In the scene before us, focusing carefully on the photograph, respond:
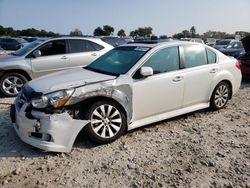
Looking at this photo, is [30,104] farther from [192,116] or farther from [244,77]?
[244,77]

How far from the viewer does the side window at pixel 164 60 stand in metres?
4.88

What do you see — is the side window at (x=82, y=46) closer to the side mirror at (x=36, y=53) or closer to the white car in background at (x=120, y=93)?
the side mirror at (x=36, y=53)

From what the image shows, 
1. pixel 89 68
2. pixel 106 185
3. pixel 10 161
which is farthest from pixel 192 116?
pixel 10 161

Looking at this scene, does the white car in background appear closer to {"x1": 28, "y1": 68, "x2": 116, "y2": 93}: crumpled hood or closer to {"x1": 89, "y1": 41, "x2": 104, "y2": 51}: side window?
{"x1": 28, "y1": 68, "x2": 116, "y2": 93}: crumpled hood

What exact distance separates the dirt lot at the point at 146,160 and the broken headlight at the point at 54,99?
2.27 ft

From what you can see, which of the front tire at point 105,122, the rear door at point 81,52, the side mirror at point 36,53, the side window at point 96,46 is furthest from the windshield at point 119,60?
the side window at point 96,46

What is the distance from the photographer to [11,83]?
7.69m

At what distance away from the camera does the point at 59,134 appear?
393 cm

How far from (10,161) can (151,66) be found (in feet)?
8.39

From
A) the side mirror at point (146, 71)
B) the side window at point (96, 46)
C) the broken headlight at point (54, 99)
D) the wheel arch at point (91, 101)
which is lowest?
the wheel arch at point (91, 101)

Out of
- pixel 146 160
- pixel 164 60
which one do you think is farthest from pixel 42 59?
pixel 146 160

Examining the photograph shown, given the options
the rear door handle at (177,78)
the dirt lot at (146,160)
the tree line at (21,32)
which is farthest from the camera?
the tree line at (21,32)

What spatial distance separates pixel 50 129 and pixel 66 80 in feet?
2.88

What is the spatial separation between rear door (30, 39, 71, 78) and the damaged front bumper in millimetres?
3876
